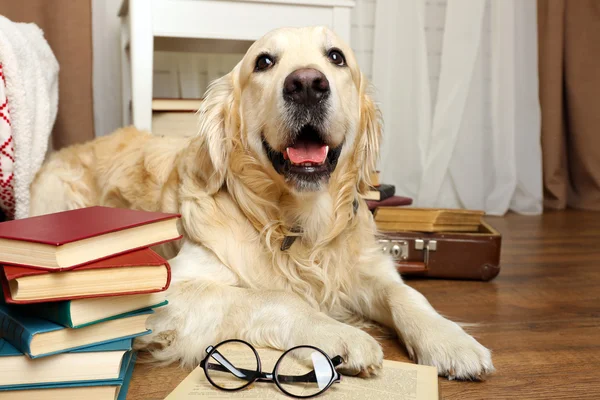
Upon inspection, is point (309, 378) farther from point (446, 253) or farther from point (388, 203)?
point (388, 203)

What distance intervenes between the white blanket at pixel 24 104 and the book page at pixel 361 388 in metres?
1.15

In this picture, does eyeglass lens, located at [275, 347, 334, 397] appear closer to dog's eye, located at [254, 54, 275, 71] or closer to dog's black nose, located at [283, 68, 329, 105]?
dog's black nose, located at [283, 68, 329, 105]

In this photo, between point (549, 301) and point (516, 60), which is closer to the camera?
point (549, 301)

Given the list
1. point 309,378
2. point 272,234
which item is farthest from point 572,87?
point 309,378

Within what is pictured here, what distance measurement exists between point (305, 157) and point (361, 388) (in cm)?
63

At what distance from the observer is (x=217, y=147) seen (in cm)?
155

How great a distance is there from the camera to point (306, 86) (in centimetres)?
134

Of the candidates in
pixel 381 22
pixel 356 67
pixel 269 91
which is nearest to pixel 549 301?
pixel 356 67

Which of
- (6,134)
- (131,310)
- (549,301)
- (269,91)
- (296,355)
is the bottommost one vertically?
(549,301)

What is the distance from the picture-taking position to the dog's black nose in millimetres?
1333

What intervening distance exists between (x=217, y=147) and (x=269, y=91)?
223mm

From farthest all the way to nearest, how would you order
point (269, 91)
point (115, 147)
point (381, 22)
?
point (381, 22) → point (115, 147) → point (269, 91)

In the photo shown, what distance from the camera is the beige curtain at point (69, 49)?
2.87 metres

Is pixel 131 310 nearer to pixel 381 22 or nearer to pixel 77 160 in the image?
pixel 77 160
